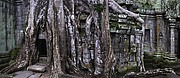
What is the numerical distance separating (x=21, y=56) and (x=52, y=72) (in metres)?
1.57

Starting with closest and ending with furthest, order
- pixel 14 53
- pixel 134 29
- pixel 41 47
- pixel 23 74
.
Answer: pixel 23 74
pixel 134 29
pixel 14 53
pixel 41 47

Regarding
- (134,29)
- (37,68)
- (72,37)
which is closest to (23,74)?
(37,68)

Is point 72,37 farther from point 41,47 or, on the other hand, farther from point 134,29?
point 134,29

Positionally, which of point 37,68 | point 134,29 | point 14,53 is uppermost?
point 134,29

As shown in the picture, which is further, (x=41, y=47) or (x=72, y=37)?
(x=41, y=47)

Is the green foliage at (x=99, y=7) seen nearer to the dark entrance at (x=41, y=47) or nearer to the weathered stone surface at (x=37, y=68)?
the dark entrance at (x=41, y=47)

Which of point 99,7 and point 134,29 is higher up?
point 99,7

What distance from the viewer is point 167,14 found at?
8898mm

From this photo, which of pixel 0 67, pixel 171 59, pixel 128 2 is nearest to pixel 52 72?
pixel 0 67

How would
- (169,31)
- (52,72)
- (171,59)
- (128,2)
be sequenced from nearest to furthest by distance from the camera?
A: (52,72) → (128,2) → (171,59) → (169,31)

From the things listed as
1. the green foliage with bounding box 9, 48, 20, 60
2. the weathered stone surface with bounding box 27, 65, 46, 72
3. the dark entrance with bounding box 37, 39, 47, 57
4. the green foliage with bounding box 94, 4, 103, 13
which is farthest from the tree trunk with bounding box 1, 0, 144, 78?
the green foliage with bounding box 9, 48, 20, 60

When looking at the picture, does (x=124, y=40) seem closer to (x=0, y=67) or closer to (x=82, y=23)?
(x=82, y=23)

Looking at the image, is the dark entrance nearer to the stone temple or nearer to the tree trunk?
the stone temple

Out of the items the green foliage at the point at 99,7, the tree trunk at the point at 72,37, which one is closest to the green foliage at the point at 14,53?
the tree trunk at the point at 72,37
